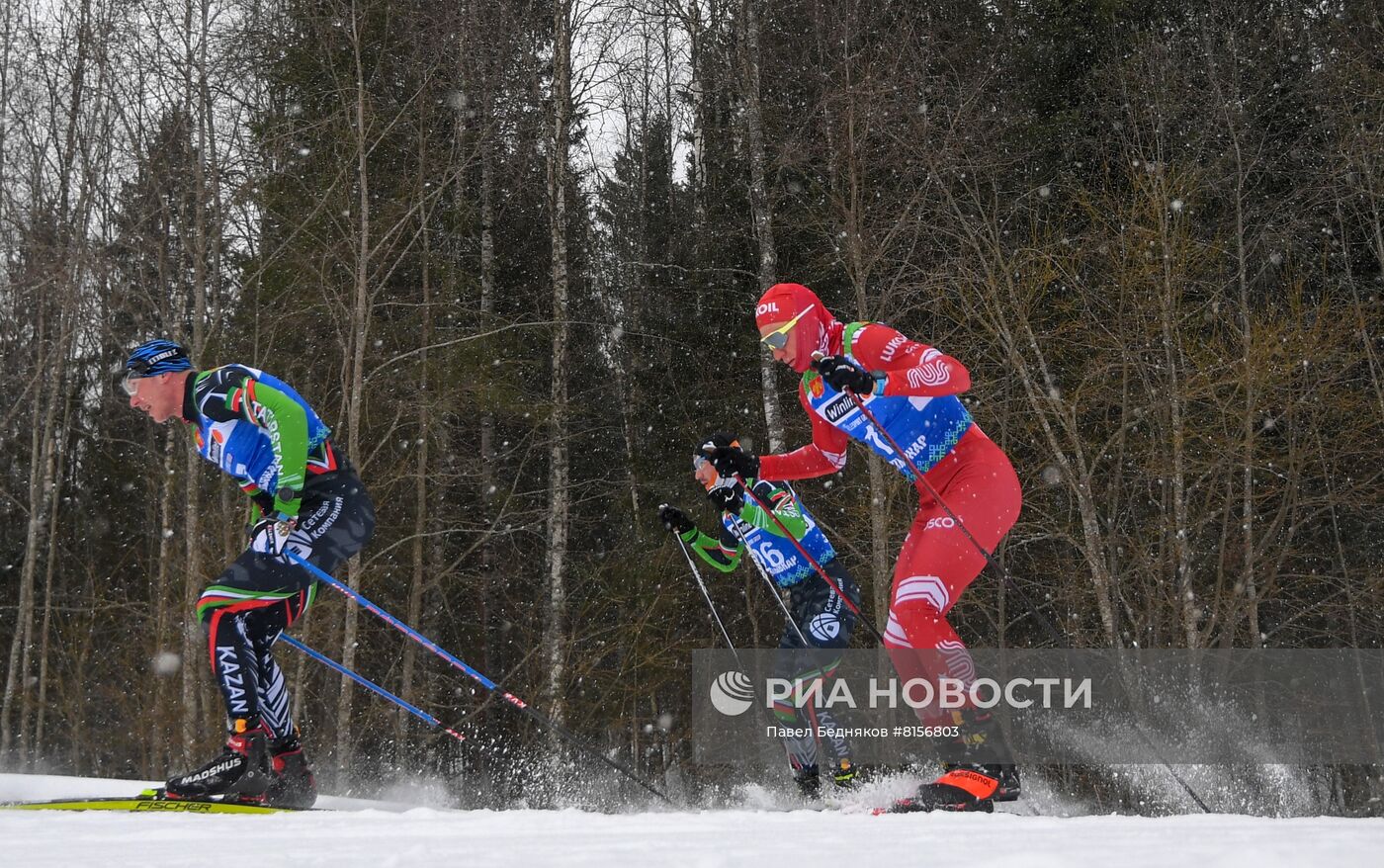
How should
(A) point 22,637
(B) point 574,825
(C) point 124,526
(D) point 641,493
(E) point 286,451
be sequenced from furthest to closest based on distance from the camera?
(C) point 124,526 < (D) point 641,493 < (A) point 22,637 < (E) point 286,451 < (B) point 574,825

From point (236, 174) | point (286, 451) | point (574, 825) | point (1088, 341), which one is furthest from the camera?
point (1088, 341)

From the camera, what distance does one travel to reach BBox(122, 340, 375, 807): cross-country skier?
13.2 feet

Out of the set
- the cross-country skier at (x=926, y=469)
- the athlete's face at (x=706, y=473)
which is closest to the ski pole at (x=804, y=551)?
the athlete's face at (x=706, y=473)

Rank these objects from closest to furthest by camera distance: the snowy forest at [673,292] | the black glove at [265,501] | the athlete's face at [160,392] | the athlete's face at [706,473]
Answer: the athlete's face at [160,392], the black glove at [265,501], the athlete's face at [706,473], the snowy forest at [673,292]

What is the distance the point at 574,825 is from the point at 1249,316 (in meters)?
11.6

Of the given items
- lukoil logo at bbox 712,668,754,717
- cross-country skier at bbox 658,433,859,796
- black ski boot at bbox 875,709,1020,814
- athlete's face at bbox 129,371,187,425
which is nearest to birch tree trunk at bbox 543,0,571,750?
lukoil logo at bbox 712,668,754,717

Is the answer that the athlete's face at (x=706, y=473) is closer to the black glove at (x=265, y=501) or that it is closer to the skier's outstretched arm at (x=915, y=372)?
the skier's outstretched arm at (x=915, y=372)

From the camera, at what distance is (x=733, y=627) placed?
16.0 meters

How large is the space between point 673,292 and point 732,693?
19.1ft

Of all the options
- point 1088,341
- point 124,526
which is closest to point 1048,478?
point 1088,341

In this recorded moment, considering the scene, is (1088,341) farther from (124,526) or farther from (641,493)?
(124,526)

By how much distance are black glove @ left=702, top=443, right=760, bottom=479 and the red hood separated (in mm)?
437

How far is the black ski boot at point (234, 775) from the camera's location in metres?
4.01

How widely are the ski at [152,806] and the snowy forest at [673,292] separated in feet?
20.0
